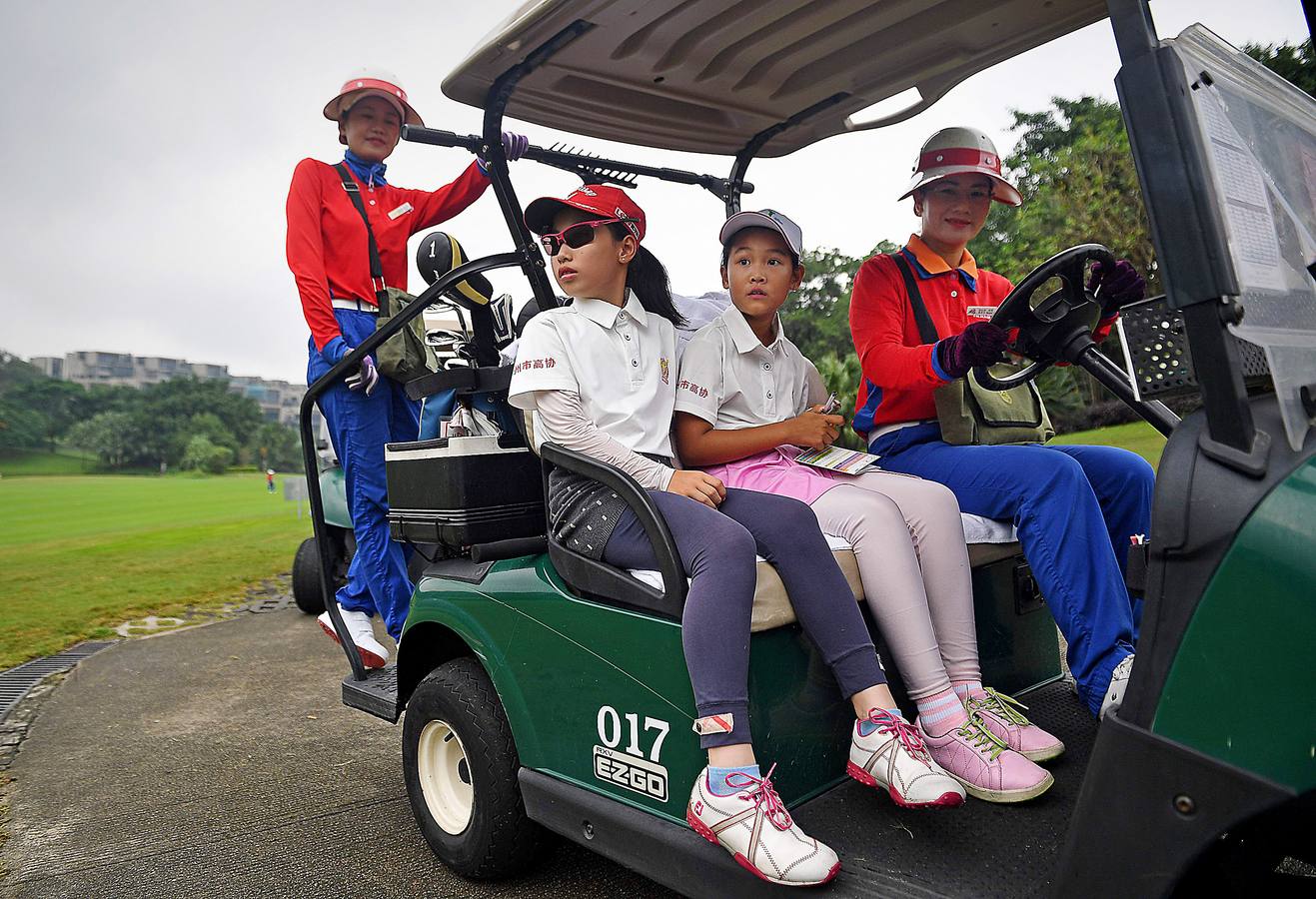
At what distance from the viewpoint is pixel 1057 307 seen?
2.17 meters

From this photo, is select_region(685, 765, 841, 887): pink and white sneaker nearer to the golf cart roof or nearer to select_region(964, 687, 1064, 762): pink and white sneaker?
select_region(964, 687, 1064, 762): pink and white sneaker

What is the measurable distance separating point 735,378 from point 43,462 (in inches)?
1028

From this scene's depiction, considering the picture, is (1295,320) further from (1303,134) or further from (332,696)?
(332,696)

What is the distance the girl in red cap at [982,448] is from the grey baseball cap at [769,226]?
0.33m

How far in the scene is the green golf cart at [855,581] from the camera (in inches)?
48.8

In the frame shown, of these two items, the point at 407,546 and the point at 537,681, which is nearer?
the point at 537,681

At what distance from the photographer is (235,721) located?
13.9ft

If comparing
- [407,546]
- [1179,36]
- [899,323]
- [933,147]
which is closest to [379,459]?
[407,546]

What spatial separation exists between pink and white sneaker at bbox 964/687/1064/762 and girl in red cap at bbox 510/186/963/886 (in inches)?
11.4

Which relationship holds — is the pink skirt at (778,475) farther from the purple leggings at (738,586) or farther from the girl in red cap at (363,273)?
the girl in red cap at (363,273)

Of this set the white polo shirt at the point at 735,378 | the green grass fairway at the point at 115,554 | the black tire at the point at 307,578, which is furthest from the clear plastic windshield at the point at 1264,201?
the green grass fairway at the point at 115,554

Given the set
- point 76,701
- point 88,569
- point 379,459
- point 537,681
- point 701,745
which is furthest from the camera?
point 88,569

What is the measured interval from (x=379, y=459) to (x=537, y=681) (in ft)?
5.33

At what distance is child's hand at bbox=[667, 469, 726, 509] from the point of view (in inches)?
85.0
